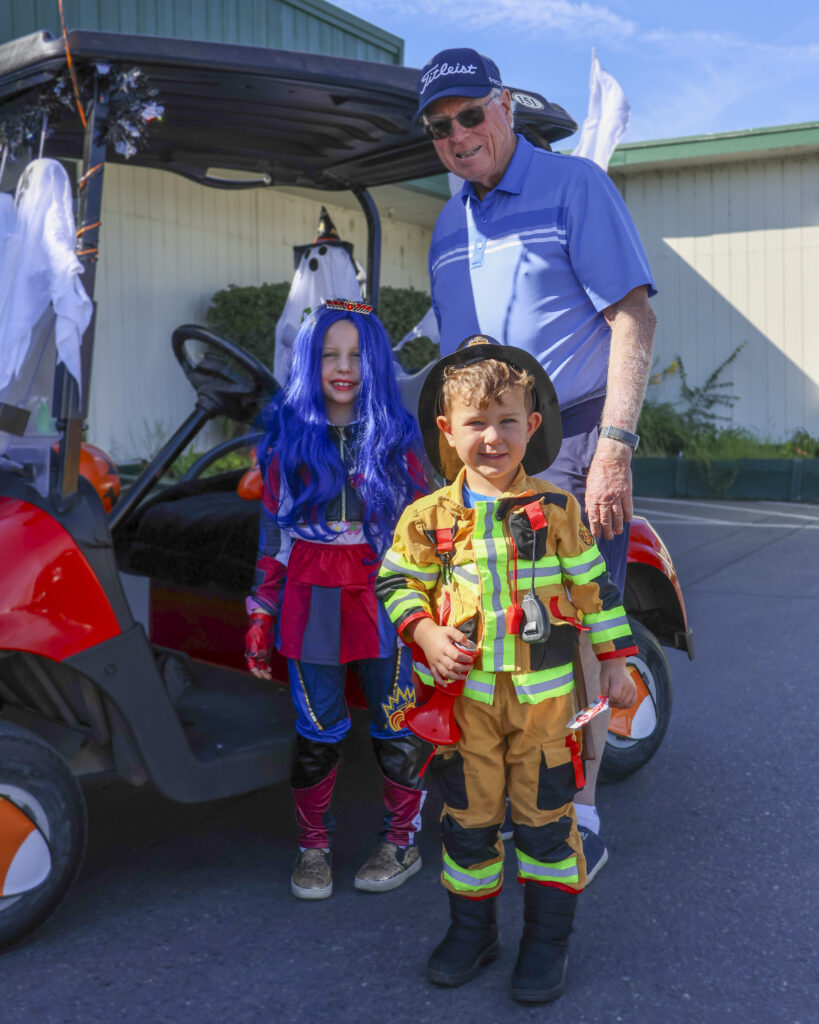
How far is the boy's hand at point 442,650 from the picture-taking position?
203 centimetres

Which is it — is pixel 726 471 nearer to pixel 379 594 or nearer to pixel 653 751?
pixel 653 751

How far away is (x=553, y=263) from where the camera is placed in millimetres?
2535

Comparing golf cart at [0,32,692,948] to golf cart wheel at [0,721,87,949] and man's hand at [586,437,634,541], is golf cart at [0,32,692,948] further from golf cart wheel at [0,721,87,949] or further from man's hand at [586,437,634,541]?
man's hand at [586,437,634,541]

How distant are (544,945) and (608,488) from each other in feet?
3.14

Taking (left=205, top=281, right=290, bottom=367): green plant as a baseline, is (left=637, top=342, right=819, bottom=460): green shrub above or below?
below

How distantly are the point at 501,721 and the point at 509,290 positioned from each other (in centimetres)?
104

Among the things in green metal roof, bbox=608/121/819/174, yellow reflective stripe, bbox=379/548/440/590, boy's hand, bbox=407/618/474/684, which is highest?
green metal roof, bbox=608/121/819/174

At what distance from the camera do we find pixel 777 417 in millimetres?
13312

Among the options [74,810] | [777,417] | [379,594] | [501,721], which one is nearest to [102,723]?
[74,810]

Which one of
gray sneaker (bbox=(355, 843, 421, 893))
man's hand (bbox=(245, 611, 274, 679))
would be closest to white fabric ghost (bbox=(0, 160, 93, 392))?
man's hand (bbox=(245, 611, 274, 679))

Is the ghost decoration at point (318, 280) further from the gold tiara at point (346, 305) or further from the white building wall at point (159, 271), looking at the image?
the white building wall at point (159, 271)

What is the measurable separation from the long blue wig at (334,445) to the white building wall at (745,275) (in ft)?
37.7

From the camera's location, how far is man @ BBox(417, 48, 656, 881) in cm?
242

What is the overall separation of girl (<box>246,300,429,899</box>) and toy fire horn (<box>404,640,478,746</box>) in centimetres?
48
